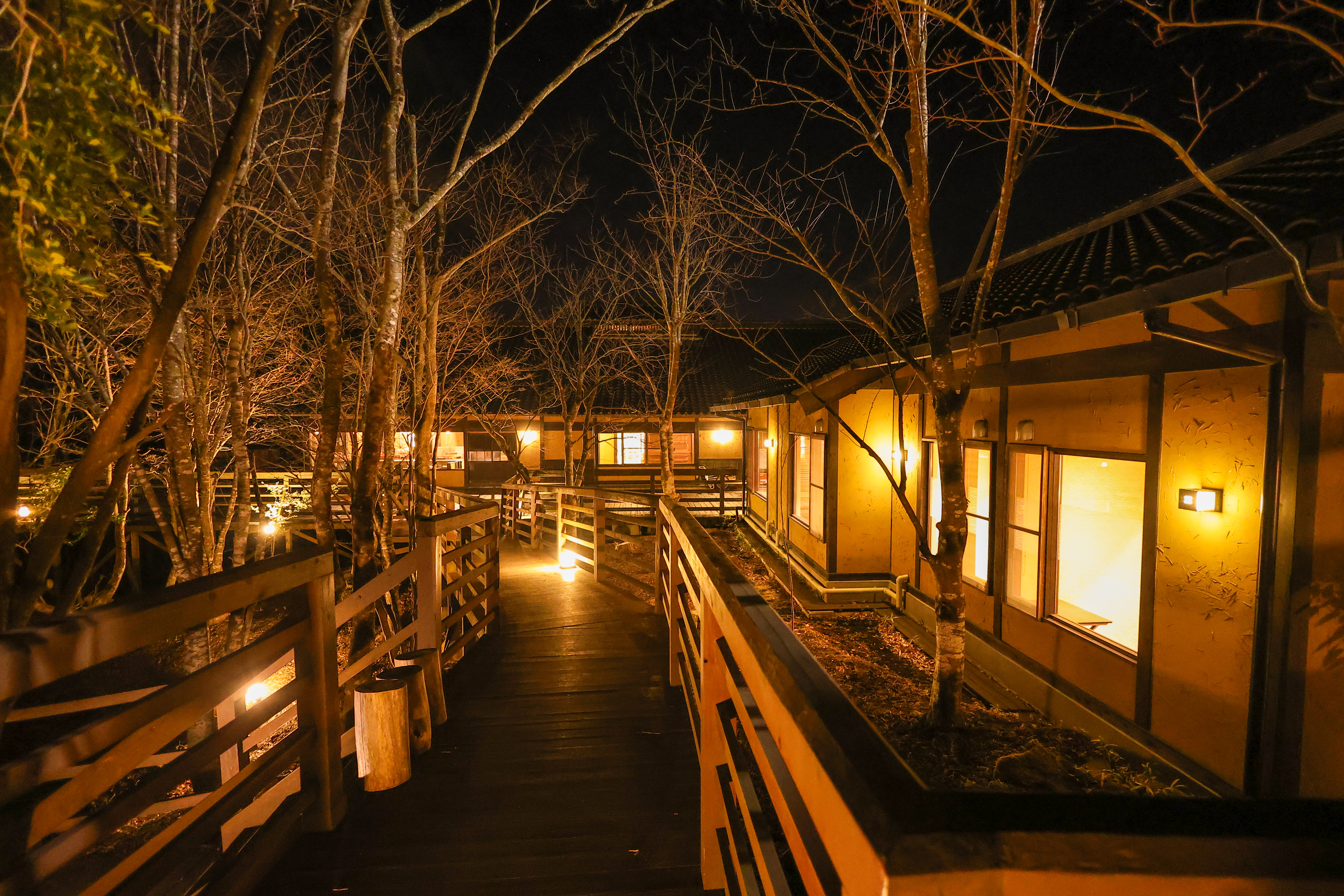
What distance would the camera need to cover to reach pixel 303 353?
35.0 ft

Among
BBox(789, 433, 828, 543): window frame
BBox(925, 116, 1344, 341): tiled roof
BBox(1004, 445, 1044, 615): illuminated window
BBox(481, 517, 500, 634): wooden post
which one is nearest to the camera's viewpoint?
BBox(925, 116, 1344, 341): tiled roof

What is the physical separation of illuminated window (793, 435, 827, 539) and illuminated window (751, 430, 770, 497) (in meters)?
2.93

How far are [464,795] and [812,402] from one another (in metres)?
7.53

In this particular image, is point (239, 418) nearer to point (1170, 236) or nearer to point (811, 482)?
point (811, 482)

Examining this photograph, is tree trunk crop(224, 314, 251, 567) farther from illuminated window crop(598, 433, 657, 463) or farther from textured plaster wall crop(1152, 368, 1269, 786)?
illuminated window crop(598, 433, 657, 463)

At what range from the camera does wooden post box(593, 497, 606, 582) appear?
746 cm

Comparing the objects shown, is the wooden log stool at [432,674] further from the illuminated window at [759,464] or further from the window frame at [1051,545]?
the illuminated window at [759,464]

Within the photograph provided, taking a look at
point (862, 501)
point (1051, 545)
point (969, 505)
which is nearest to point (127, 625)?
point (969, 505)

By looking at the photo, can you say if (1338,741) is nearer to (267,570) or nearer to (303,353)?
(267,570)

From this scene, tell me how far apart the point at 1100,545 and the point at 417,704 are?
679 cm

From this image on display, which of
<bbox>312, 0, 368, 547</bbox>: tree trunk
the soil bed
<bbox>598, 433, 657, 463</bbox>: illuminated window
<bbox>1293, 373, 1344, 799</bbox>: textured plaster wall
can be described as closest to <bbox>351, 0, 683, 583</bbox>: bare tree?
<bbox>312, 0, 368, 547</bbox>: tree trunk

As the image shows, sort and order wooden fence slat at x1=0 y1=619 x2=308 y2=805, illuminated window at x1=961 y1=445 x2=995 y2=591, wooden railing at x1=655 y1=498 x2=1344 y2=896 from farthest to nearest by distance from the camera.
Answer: illuminated window at x1=961 y1=445 x2=995 y2=591 < wooden fence slat at x1=0 y1=619 x2=308 y2=805 < wooden railing at x1=655 y1=498 x2=1344 y2=896

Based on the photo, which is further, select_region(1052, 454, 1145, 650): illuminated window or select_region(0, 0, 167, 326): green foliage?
→ select_region(1052, 454, 1145, 650): illuminated window

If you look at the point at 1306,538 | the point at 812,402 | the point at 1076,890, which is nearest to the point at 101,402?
the point at 812,402
